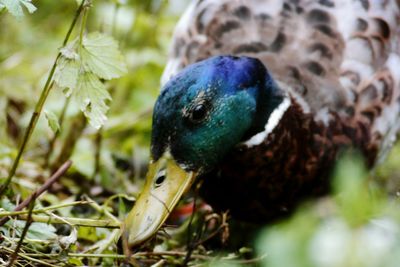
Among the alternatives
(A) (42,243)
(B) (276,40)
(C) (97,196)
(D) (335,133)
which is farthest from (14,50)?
(A) (42,243)

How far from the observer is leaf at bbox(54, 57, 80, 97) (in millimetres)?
2135

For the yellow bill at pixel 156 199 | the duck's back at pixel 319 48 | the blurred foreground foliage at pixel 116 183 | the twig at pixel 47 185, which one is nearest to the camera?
the blurred foreground foliage at pixel 116 183

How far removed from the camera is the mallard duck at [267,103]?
2436mm

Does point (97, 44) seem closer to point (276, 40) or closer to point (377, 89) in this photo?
point (276, 40)

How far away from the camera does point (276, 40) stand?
318 cm

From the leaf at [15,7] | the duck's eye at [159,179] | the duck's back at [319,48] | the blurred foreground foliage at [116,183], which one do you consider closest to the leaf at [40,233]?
the blurred foreground foliage at [116,183]

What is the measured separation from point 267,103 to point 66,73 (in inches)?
36.5

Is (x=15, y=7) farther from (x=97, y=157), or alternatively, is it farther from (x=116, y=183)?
(x=116, y=183)

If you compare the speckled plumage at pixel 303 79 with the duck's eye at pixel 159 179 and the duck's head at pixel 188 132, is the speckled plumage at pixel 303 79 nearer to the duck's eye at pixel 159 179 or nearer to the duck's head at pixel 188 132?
the duck's head at pixel 188 132

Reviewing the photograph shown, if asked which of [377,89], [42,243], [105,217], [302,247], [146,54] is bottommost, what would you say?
[302,247]

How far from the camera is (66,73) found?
2.14m

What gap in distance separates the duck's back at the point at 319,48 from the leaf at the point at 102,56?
0.89 metres

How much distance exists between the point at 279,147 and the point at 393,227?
178cm

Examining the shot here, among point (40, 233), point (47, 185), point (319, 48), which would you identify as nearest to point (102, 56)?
point (47, 185)
